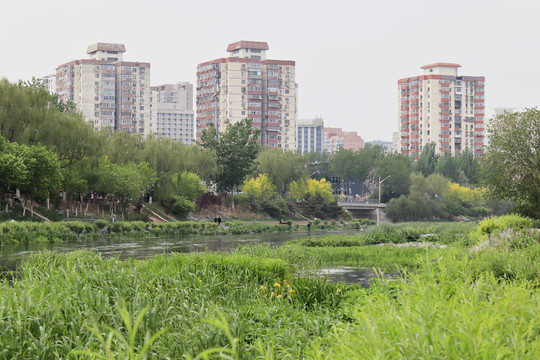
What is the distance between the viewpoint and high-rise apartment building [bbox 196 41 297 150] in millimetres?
129000

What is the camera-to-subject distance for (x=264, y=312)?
8602 mm

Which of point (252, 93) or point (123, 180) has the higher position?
point (252, 93)

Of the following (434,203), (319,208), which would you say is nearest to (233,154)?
(319,208)

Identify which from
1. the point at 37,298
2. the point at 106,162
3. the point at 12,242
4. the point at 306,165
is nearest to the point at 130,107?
the point at 306,165

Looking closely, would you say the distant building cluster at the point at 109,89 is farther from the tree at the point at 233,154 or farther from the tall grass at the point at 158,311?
the tall grass at the point at 158,311

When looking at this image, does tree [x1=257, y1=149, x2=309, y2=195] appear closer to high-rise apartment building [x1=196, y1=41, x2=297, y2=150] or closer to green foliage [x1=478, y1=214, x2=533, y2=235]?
high-rise apartment building [x1=196, y1=41, x2=297, y2=150]

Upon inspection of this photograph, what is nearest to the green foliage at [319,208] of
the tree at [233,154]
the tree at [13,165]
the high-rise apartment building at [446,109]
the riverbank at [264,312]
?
the tree at [233,154]

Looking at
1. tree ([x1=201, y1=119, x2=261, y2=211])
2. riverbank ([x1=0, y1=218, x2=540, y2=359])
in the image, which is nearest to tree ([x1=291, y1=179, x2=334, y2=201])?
tree ([x1=201, y1=119, x2=261, y2=211])

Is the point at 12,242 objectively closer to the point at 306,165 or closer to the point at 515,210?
the point at 515,210

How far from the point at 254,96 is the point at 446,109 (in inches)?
1746

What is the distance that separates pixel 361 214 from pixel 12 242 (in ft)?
Answer: 214

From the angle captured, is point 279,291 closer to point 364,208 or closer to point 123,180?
point 123,180

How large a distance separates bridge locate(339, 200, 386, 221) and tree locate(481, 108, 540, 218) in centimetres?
4963

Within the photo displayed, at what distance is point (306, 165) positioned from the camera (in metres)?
94.4
